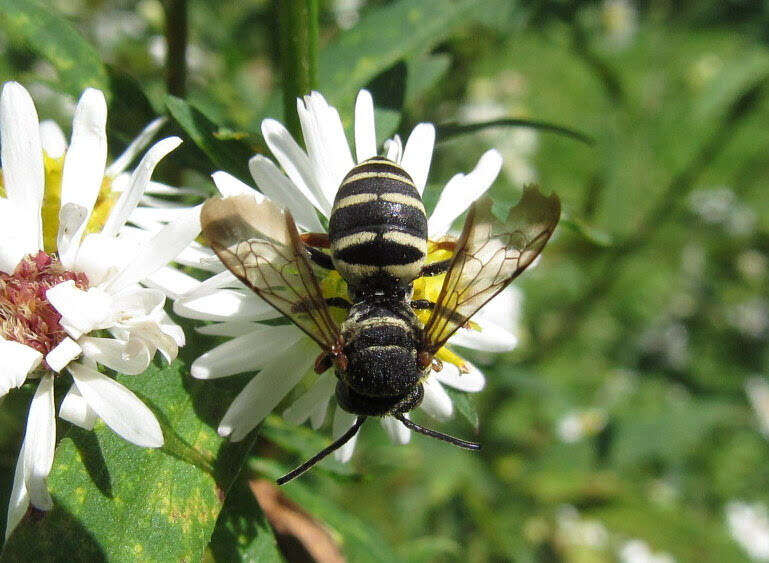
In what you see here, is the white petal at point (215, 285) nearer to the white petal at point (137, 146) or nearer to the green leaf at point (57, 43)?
the white petal at point (137, 146)

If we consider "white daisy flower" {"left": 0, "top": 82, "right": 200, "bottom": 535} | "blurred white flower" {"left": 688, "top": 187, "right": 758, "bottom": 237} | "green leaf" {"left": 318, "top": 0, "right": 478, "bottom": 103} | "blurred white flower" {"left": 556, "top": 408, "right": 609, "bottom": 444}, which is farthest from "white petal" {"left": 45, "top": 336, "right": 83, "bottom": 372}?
"blurred white flower" {"left": 688, "top": 187, "right": 758, "bottom": 237}

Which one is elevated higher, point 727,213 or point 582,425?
point 727,213

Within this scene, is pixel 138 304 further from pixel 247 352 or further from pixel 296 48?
pixel 296 48

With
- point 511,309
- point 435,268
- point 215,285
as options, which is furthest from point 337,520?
point 511,309

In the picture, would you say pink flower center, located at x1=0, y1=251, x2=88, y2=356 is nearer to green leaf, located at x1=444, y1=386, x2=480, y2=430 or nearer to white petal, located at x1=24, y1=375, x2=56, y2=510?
white petal, located at x1=24, y1=375, x2=56, y2=510

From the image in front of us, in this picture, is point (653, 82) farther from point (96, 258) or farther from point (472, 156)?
point (96, 258)

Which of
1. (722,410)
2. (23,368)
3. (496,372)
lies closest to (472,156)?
(496,372)

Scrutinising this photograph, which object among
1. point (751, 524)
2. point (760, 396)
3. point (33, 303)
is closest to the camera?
point (33, 303)

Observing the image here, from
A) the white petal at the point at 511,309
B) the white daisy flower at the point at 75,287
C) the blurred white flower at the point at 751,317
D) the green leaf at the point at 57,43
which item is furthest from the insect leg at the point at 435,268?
the blurred white flower at the point at 751,317
